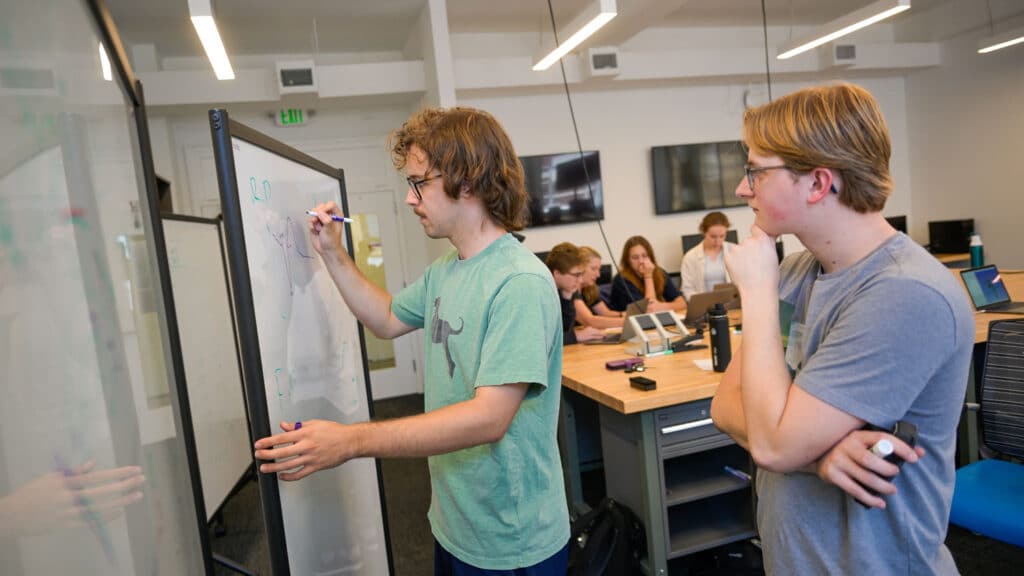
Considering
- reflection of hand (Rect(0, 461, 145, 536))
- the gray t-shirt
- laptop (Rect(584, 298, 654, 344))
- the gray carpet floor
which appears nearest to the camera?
reflection of hand (Rect(0, 461, 145, 536))

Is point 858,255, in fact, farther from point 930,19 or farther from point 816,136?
point 930,19

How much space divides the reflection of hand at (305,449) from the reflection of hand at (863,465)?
73cm

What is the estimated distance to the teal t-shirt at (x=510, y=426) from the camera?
1.12 metres

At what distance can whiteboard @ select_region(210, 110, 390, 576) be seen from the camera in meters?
0.95

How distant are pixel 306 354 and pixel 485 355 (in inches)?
16.1

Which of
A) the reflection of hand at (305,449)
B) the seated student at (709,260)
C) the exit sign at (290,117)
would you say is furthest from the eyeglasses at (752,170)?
the exit sign at (290,117)

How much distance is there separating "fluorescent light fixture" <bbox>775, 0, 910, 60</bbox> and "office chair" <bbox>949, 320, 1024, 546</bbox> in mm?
2885

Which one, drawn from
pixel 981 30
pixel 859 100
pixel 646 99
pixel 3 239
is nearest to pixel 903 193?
pixel 981 30

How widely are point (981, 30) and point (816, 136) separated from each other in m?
6.85

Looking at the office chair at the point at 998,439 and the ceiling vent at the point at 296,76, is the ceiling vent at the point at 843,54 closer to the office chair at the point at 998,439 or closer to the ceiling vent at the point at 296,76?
the office chair at the point at 998,439

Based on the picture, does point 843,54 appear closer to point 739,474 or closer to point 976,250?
point 976,250

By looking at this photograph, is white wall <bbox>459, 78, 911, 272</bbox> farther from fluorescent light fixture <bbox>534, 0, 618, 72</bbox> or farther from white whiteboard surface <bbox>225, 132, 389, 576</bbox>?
white whiteboard surface <bbox>225, 132, 389, 576</bbox>

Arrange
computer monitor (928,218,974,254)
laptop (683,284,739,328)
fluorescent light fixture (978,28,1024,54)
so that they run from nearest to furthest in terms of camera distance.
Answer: laptop (683,284,739,328), fluorescent light fixture (978,28,1024,54), computer monitor (928,218,974,254)

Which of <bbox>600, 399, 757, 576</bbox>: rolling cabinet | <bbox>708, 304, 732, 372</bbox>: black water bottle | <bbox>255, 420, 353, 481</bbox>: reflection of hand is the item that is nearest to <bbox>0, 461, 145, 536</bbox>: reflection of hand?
<bbox>255, 420, 353, 481</bbox>: reflection of hand
